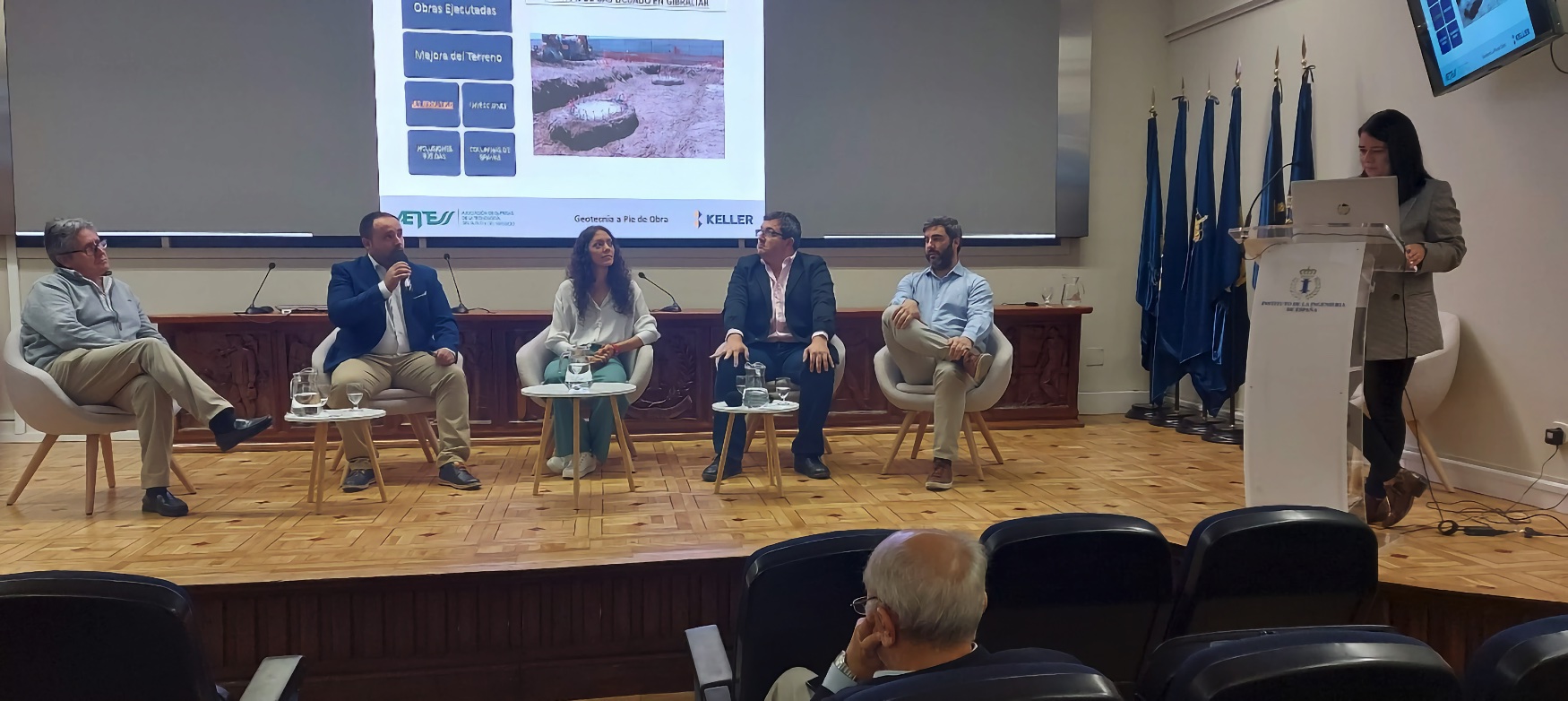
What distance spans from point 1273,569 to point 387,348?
3.47 m

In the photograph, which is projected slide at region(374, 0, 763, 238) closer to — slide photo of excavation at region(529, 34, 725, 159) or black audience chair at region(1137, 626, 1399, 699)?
slide photo of excavation at region(529, 34, 725, 159)

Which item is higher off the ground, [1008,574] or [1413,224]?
[1413,224]

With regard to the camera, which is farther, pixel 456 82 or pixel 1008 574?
pixel 456 82

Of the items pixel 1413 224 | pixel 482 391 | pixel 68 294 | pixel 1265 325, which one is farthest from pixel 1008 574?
pixel 482 391

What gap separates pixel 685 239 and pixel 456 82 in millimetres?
1464

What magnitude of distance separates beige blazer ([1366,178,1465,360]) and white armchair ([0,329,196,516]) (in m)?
4.18

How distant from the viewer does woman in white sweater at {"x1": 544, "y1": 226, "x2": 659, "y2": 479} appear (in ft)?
13.1

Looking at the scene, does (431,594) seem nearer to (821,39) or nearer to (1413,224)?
(1413,224)

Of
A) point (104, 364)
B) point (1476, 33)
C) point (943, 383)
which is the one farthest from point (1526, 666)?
point (104, 364)

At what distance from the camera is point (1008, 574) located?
1.49 metres

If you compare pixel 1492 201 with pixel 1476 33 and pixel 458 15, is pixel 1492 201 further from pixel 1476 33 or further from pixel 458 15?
pixel 458 15

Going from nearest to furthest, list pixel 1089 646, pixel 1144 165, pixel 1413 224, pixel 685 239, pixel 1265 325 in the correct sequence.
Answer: pixel 1089 646 → pixel 1265 325 → pixel 1413 224 → pixel 685 239 → pixel 1144 165

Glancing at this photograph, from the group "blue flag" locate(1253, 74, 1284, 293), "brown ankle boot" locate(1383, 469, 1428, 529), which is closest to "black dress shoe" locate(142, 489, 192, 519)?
"brown ankle boot" locate(1383, 469, 1428, 529)

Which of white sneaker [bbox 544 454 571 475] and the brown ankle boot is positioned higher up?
the brown ankle boot
